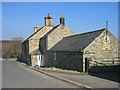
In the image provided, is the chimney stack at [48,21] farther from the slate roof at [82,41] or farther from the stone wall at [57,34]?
the slate roof at [82,41]

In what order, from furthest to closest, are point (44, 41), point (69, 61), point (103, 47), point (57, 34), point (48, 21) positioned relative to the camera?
point (48, 21), point (44, 41), point (57, 34), point (69, 61), point (103, 47)

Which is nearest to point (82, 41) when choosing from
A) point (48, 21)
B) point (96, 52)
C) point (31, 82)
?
point (96, 52)

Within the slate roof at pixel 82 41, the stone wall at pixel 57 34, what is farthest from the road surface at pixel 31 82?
the stone wall at pixel 57 34

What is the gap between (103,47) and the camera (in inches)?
749

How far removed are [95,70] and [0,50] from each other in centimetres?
8598

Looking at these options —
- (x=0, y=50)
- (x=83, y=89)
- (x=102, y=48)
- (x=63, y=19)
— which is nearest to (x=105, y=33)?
(x=102, y=48)

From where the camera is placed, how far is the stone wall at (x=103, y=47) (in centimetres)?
1817

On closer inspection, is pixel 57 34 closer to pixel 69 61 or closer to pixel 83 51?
pixel 69 61

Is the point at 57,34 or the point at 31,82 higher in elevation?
the point at 57,34

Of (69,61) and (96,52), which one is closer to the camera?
(96,52)

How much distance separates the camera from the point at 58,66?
24422 millimetres

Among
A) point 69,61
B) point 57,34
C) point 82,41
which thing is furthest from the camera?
point 57,34

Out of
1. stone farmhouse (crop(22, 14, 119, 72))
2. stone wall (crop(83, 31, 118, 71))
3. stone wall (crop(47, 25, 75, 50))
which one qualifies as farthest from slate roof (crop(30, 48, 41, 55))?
stone wall (crop(83, 31, 118, 71))

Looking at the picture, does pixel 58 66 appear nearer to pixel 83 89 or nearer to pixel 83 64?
pixel 83 64
